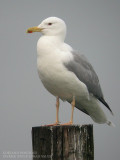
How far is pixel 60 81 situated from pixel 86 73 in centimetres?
103

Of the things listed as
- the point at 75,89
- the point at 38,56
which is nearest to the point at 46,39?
the point at 38,56

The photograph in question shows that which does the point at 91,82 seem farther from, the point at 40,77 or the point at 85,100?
the point at 40,77

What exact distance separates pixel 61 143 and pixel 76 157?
335 millimetres

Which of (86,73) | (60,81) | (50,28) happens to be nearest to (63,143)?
(60,81)

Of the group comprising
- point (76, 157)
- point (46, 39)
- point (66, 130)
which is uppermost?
point (46, 39)

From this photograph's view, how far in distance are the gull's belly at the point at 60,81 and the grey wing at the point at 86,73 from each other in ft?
0.57

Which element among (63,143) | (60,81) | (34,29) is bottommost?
(63,143)

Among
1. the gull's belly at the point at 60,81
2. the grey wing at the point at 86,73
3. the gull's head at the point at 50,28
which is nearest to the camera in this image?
the gull's belly at the point at 60,81

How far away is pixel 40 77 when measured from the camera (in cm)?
844

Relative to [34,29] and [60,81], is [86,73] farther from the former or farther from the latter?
[34,29]

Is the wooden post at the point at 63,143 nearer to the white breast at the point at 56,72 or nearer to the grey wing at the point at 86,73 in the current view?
the white breast at the point at 56,72

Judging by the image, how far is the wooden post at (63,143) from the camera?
6.14 metres

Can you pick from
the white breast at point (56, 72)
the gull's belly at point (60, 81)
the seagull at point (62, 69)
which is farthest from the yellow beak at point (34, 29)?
the gull's belly at point (60, 81)

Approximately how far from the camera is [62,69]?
320 inches
